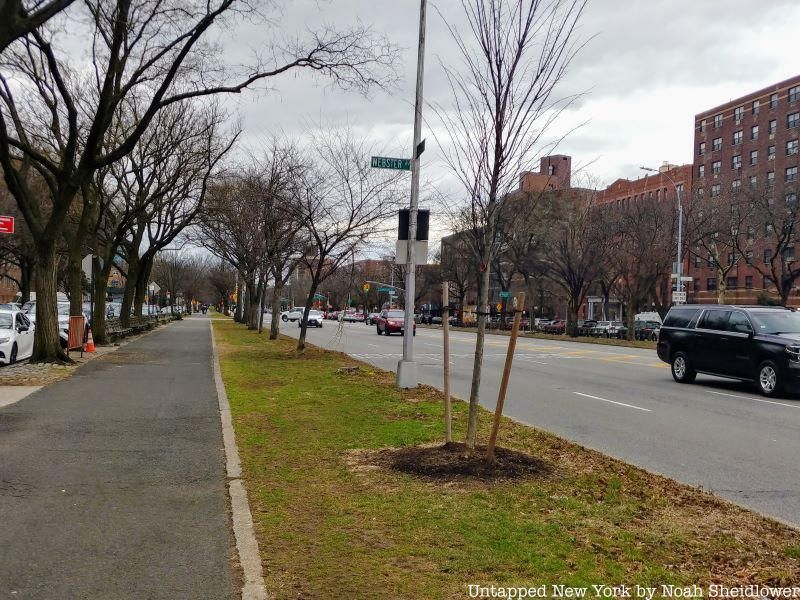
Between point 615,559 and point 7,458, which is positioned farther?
point 7,458

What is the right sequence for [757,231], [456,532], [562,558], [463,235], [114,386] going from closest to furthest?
[562,558] → [456,532] → [463,235] → [114,386] → [757,231]

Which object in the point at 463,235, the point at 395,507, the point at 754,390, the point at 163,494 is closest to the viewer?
the point at 395,507

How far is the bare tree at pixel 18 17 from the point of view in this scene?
1155cm

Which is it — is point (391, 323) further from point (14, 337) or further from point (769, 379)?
point (769, 379)

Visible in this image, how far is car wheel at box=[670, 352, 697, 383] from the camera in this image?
16297 millimetres

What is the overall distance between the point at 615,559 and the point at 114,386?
37.2ft

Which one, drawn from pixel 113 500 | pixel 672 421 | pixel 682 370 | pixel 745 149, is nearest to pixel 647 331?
pixel 682 370

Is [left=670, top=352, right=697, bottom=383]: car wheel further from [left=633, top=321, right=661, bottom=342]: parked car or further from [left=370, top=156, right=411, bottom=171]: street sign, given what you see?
[left=633, top=321, right=661, bottom=342]: parked car

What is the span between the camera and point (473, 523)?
5035 mm

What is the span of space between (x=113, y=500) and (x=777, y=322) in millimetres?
13552

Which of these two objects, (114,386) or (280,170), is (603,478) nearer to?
(114,386)

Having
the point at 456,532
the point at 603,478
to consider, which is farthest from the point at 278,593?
the point at 603,478

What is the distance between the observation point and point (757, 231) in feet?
150

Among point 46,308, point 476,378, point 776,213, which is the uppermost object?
point 776,213
